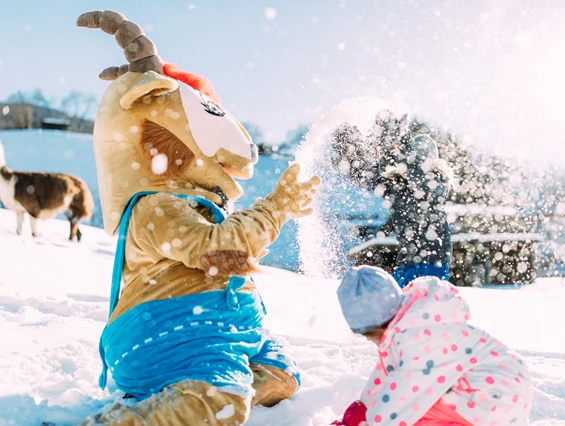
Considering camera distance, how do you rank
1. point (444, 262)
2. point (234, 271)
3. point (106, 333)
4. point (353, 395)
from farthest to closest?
point (444, 262)
point (353, 395)
point (106, 333)
point (234, 271)

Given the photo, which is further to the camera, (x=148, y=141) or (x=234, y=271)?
(x=148, y=141)

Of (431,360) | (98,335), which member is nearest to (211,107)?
(431,360)

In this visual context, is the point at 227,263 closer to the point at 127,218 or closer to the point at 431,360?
the point at 127,218

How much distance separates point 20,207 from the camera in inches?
324

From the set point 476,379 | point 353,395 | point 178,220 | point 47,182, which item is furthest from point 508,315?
point 47,182

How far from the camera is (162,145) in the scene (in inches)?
87.7

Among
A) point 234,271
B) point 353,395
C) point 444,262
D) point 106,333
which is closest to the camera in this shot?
point 234,271

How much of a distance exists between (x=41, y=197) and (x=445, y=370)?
801 centimetres

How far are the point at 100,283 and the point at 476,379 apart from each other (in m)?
4.48

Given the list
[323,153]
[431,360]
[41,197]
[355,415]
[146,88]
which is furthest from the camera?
[41,197]

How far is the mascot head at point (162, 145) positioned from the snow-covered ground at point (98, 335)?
22.7 inches

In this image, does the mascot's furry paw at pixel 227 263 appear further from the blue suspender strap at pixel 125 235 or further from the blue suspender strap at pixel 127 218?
the blue suspender strap at pixel 127 218

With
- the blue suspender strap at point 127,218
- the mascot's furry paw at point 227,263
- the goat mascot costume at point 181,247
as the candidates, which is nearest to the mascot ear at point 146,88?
the goat mascot costume at point 181,247

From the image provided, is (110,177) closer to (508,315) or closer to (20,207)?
(508,315)
